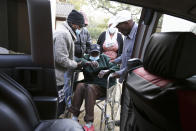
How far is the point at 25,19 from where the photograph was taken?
1304mm

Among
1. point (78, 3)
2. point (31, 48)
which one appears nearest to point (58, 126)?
point (31, 48)

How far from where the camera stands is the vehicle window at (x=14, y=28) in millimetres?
1270

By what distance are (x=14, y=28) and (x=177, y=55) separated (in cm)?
115

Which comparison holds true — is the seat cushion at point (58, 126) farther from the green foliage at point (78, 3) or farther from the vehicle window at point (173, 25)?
the green foliage at point (78, 3)

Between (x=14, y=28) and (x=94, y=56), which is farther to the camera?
(x=94, y=56)

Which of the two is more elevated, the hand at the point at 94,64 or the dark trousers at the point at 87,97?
the hand at the point at 94,64

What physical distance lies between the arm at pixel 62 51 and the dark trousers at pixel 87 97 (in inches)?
19.4

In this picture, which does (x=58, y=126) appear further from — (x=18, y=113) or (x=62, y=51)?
(x=62, y=51)

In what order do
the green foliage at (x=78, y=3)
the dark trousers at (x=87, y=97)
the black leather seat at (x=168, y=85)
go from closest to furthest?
the black leather seat at (x=168, y=85), the dark trousers at (x=87, y=97), the green foliage at (x=78, y=3)

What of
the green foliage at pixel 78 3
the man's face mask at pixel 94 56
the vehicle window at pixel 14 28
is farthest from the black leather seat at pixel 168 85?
the green foliage at pixel 78 3

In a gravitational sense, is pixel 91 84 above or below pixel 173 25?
below

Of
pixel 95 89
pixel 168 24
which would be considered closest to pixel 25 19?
pixel 95 89

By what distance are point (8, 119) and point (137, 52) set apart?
1897 mm

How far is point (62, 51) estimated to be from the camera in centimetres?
211
